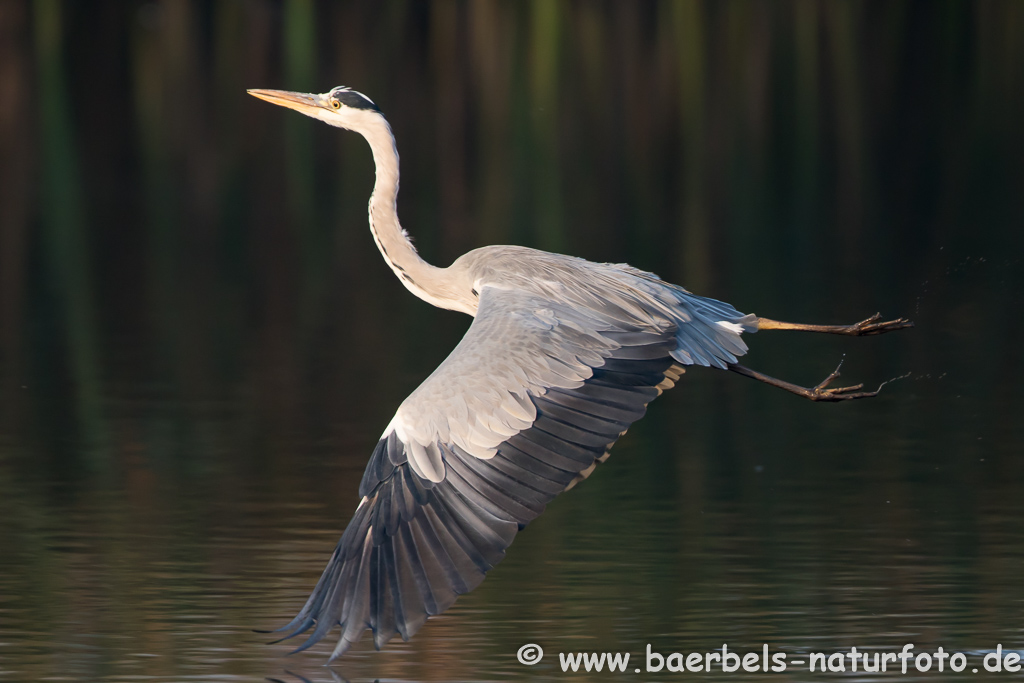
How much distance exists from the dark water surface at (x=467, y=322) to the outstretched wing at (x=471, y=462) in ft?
2.66

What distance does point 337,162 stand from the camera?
27.3 meters

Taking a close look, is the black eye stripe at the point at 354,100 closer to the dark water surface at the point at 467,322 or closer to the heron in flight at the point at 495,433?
the heron in flight at the point at 495,433

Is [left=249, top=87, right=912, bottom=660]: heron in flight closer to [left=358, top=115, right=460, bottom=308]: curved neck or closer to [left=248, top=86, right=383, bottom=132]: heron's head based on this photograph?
[left=358, top=115, right=460, bottom=308]: curved neck

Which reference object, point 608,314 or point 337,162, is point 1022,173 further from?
point 608,314

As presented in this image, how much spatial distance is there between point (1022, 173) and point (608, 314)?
700 inches

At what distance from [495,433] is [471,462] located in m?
0.17

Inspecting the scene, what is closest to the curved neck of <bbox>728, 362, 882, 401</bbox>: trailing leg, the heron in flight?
the heron in flight

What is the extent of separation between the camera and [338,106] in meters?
9.59

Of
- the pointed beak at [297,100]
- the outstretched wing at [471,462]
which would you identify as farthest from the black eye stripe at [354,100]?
the outstretched wing at [471,462]

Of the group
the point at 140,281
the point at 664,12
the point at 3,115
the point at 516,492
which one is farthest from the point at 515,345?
the point at 664,12
